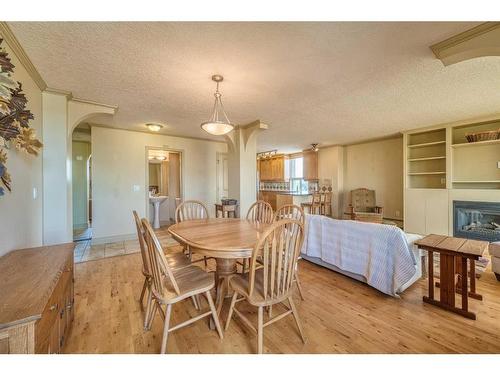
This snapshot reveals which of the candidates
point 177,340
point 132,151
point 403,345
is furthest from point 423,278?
point 132,151

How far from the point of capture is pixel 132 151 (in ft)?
15.2

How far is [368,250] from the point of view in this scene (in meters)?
2.34

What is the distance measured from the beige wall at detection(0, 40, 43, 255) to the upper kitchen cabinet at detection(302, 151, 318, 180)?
21.7 feet

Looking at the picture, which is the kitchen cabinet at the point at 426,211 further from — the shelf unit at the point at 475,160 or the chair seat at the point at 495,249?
the chair seat at the point at 495,249

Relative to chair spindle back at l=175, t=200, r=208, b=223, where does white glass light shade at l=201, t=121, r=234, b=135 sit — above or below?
above

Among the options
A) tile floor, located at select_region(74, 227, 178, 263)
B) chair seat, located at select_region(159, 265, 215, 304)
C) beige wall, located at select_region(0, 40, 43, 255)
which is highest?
beige wall, located at select_region(0, 40, 43, 255)

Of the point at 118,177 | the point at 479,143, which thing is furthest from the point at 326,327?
the point at 479,143

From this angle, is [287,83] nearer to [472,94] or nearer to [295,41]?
[295,41]

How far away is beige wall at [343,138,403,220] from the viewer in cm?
558

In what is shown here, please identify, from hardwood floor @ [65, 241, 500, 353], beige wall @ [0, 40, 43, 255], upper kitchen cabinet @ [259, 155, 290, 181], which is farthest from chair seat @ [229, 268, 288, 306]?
upper kitchen cabinet @ [259, 155, 290, 181]

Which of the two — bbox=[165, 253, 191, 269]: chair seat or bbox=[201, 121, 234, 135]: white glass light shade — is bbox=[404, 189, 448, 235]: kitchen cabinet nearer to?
bbox=[201, 121, 234, 135]: white glass light shade

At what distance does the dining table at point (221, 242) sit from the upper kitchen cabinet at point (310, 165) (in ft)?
17.7

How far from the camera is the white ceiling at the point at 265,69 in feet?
5.31

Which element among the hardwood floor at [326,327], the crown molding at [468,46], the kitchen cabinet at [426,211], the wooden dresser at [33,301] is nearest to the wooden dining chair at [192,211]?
the hardwood floor at [326,327]
